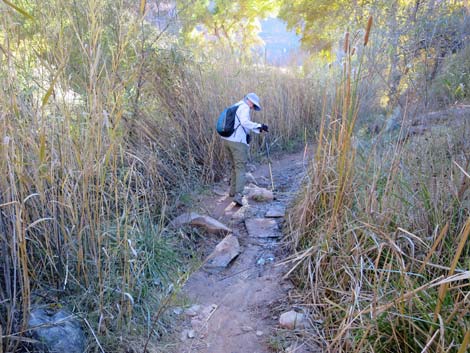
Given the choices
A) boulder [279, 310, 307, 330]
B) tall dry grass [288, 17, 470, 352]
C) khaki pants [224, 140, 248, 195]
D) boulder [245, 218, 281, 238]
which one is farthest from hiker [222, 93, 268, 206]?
boulder [279, 310, 307, 330]

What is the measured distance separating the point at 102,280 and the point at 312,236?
1678mm

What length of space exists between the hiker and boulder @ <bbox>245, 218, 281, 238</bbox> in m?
0.61

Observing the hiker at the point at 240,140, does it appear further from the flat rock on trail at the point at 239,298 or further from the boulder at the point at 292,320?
the boulder at the point at 292,320

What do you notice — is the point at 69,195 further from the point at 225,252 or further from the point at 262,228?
the point at 262,228

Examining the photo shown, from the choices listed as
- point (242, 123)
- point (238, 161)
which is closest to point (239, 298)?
point (238, 161)

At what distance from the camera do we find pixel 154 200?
12.9ft

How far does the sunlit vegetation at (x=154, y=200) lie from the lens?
1.82 metres

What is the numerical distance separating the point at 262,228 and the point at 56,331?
8.60 ft

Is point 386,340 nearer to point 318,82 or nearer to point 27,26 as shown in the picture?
point 27,26

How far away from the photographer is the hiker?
16.3 ft

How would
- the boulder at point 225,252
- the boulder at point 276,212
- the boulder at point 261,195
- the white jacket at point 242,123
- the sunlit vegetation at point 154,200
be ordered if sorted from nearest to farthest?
the sunlit vegetation at point 154,200 → the boulder at point 225,252 → the boulder at point 276,212 → the white jacket at point 242,123 → the boulder at point 261,195

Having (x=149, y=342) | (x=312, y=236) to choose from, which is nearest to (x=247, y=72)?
(x=312, y=236)

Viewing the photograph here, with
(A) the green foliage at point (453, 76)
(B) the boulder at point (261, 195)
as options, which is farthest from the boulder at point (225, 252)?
(A) the green foliage at point (453, 76)

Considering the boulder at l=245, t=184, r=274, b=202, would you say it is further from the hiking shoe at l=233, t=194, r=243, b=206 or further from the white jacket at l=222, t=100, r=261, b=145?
the white jacket at l=222, t=100, r=261, b=145
